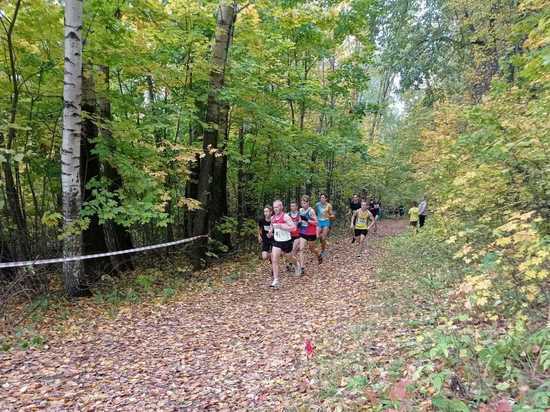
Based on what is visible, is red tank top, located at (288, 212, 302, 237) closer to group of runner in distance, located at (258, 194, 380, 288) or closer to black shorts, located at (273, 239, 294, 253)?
group of runner in distance, located at (258, 194, 380, 288)

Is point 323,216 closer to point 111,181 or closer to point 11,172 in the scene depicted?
point 111,181

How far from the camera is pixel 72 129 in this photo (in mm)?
6945

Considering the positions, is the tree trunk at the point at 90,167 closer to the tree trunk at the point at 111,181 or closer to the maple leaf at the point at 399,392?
the tree trunk at the point at 111,181

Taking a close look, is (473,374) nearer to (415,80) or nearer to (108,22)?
(108,22)

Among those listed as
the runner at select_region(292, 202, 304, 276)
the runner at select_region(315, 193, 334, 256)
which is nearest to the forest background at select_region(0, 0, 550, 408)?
the runner at select_region(292, 202, 304, 276)

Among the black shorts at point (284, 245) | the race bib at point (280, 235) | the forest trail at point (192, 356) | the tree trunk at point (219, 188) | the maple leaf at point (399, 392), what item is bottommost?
the forest trail at point (192, 356)

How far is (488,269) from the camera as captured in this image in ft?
13.1

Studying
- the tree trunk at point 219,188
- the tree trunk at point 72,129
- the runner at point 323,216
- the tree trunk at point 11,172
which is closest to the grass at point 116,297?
the tree trunk at point 72,129

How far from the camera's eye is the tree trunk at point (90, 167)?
8.28 metres

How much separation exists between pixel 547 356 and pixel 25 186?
1051 cm

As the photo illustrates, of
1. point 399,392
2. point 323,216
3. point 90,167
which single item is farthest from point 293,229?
point 399,392

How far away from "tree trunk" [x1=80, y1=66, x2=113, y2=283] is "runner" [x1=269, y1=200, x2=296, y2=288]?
391 cm

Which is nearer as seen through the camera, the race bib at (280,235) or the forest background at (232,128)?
the forest background at (232,128)

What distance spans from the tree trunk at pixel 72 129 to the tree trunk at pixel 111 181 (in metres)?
0.98
